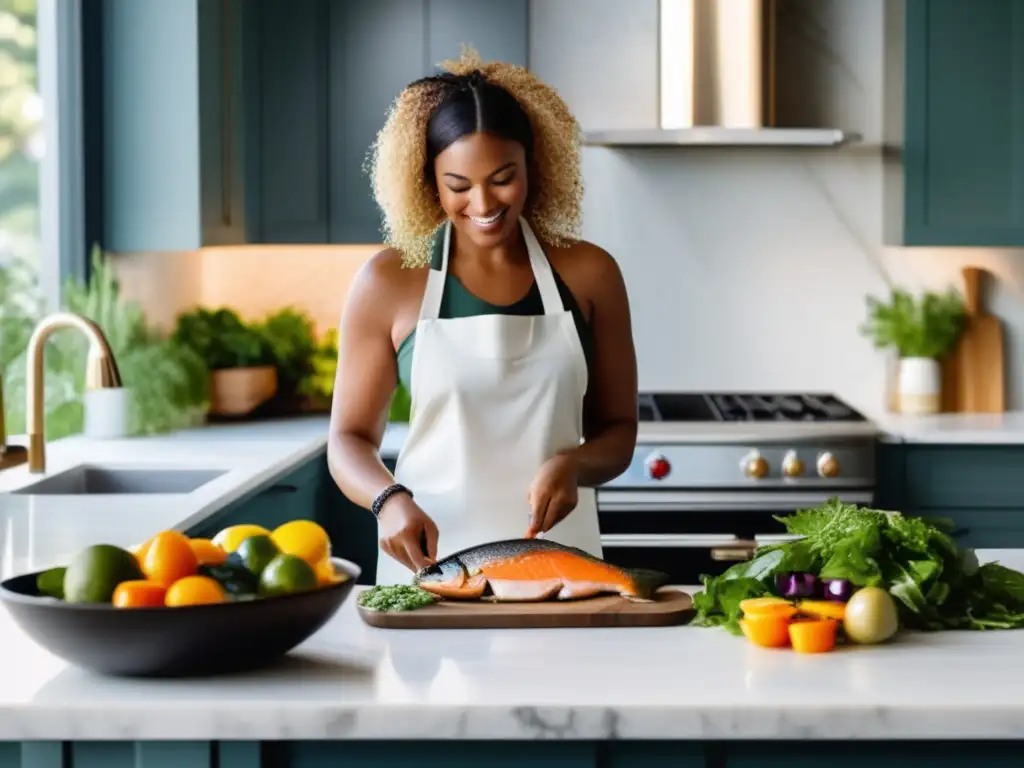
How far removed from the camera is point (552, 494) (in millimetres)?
2203

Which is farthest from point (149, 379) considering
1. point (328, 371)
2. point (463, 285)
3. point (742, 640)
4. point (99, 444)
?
point (742, 640)

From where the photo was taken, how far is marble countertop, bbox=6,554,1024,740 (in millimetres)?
1488

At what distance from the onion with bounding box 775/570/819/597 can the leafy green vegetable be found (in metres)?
0.02

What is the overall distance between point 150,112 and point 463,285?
5.61 ft

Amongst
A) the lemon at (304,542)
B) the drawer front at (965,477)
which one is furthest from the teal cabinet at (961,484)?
the lemon at (304,542)

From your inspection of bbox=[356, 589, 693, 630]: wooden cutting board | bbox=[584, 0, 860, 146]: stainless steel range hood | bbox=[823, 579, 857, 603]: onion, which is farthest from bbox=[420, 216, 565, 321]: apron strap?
bbox=[584, 0, 860, 146]: stainless steel range hood

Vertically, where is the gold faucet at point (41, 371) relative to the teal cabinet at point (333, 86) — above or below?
below

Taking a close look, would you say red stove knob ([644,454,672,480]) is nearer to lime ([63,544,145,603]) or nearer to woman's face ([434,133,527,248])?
woman's face ([434,133,527,248])

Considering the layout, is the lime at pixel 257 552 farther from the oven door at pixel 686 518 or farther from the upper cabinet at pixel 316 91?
the upper cabinet at pixel 316 91

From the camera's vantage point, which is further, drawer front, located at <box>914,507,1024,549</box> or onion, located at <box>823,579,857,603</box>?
drawer front, located at <box>914,507,1024,549</box>

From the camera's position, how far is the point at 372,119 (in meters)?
4.27

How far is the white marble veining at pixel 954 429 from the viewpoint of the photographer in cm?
389

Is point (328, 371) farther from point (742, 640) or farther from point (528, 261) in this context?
point (742, 640)

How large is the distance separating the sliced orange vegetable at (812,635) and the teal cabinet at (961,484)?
228 cm
